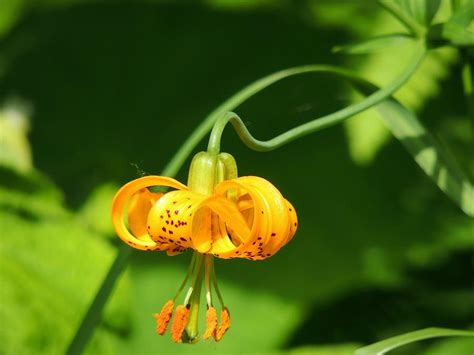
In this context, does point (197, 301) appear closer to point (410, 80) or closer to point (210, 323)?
point (210, 323)

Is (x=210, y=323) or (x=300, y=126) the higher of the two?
(x=300, y=126)

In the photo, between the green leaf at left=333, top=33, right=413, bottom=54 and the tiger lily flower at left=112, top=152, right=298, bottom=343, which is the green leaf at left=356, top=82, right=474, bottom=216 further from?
the tiger lily flower at left=112, top=152, right=298, bottom=343

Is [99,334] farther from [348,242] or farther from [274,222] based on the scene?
[274,222]

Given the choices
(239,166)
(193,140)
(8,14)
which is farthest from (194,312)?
(8,14)

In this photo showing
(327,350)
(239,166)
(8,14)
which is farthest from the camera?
(8,14)

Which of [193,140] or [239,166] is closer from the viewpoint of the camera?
[193,140]

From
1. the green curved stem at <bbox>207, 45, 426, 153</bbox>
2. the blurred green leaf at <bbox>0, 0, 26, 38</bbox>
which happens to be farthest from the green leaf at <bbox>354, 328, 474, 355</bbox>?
the blurred green leaf at <bbox>0, 0, 26, 38</bbox>

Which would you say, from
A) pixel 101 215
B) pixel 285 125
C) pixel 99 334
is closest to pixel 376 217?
pixel 285 125

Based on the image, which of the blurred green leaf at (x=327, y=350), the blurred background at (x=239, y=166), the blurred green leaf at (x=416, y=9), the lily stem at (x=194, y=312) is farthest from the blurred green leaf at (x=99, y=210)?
the blurred green leaf at (x=416, y=9)
